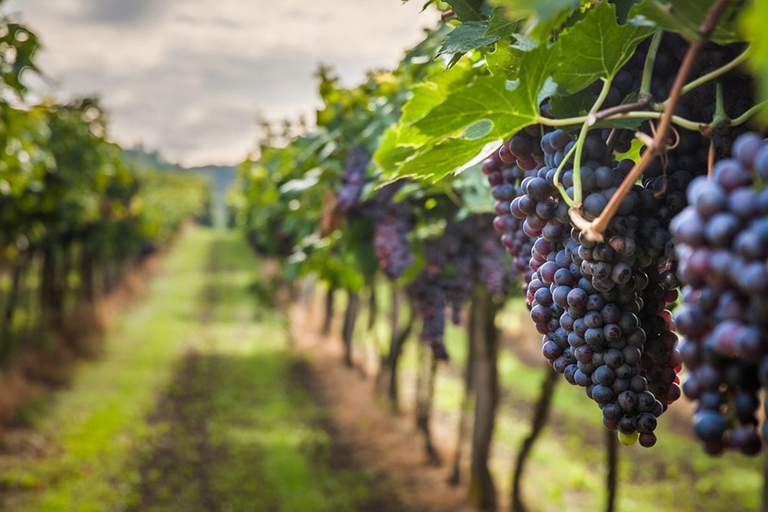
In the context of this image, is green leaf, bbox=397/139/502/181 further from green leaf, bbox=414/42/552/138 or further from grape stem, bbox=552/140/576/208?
grape stem, bbox=552/140/576/208

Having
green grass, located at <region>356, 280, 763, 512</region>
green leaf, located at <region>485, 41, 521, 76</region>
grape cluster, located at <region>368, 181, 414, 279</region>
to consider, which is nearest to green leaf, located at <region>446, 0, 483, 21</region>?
green leaf, located at <region>485, 41, 521, 76</region>

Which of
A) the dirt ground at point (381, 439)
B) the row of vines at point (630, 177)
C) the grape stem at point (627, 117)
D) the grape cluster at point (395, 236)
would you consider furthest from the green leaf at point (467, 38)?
the dirt ground at point (381, 439)

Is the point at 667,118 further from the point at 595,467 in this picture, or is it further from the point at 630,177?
the point at 595,467

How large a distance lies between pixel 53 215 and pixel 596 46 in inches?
551

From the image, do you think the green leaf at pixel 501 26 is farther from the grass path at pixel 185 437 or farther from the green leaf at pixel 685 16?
the grass path at pixel 185 437

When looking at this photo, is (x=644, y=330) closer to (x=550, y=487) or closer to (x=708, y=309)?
(x=708, y=309)

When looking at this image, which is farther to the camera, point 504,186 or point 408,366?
point 408,366

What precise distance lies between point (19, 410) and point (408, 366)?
8.44 metres

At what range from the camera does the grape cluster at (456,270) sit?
398 cm

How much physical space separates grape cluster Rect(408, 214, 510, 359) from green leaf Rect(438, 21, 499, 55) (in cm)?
256

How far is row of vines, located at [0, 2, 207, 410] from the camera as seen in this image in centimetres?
509

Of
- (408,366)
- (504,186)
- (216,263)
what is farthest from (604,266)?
(216,263)

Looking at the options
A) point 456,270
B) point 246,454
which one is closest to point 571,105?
point 456,270

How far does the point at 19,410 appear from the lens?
38.2ft
